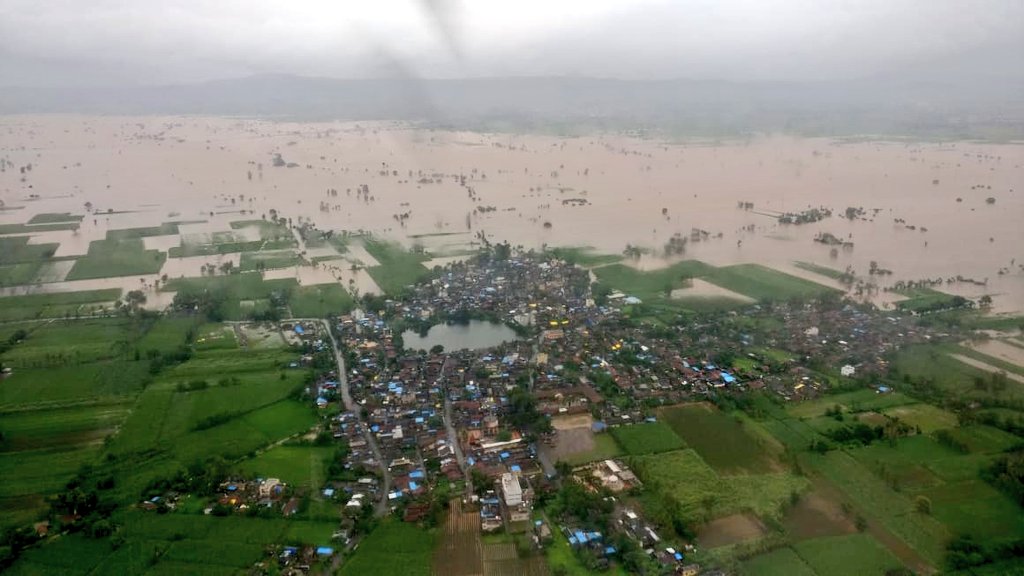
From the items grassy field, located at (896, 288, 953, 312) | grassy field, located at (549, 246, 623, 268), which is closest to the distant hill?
grassy field, located at (549, 246, 623, 268)

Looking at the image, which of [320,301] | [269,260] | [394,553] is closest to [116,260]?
[269,260]

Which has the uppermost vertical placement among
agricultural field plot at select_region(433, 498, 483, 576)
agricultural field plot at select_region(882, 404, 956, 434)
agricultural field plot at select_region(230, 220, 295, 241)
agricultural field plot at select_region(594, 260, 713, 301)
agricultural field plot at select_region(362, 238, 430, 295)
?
agricultural field plot at select_region(230, 220, 295, 241)

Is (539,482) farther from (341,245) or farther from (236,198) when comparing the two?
(236,198)

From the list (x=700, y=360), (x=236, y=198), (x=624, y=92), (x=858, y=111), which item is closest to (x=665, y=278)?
(x=700, y=360)

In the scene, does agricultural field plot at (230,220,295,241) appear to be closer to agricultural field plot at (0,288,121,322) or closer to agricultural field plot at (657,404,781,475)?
agricultural field plot at (0,288,121,322)

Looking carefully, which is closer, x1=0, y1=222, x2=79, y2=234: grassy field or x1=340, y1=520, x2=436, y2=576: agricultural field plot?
x1=340, y1=520, x2=436, y2=576: agricultural field plot

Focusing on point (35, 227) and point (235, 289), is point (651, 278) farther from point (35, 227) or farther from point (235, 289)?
point (35, 227)

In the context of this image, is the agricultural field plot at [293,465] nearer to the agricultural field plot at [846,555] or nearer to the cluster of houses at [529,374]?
the cluster of houses at [529,374]

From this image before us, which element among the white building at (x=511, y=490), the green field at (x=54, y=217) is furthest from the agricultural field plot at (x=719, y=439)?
the green field at (x=54, y=217)
